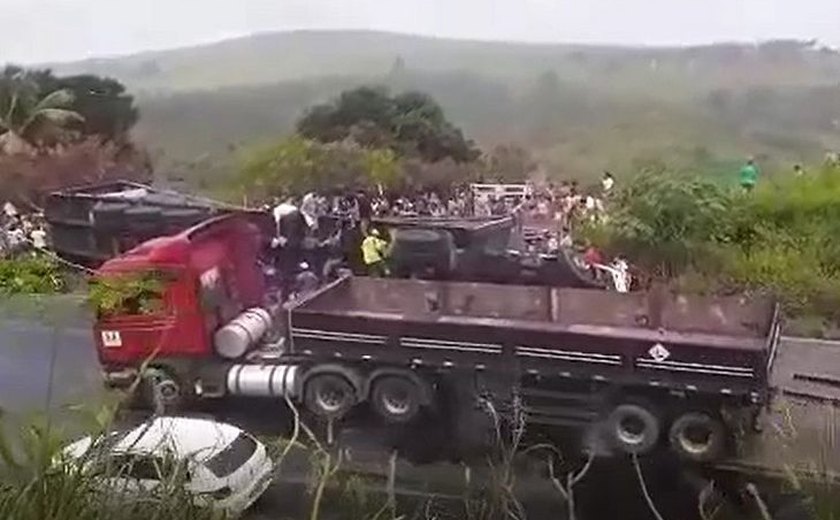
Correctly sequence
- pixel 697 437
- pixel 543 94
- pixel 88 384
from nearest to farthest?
pixel 697 437, pixel 543 94, pixel 88 384

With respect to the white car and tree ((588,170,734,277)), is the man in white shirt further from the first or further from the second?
the white car

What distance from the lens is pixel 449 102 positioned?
2109 mm

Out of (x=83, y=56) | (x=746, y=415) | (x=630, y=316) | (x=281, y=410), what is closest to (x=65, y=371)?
(x=281, y=410)

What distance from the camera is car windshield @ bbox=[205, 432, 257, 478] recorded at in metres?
2.14

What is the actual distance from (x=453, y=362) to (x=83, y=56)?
78 cm

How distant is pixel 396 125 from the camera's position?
2.11 meters

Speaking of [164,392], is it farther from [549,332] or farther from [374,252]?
[549,332]

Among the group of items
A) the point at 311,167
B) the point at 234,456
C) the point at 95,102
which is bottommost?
the point at 234,456

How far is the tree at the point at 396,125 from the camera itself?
6.90ft

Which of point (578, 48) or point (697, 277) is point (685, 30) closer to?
point (578, 48)

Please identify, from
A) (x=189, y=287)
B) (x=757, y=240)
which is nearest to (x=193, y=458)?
(x=189, y=287)

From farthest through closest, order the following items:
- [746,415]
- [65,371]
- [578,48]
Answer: [65,371] < [578,48] < [746,415]

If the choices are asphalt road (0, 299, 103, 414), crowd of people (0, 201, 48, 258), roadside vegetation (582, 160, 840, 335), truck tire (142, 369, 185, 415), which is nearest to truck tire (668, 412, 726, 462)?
roadside vegetation (582, 160, 840, 335)

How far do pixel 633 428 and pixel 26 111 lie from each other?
43.2 inches
